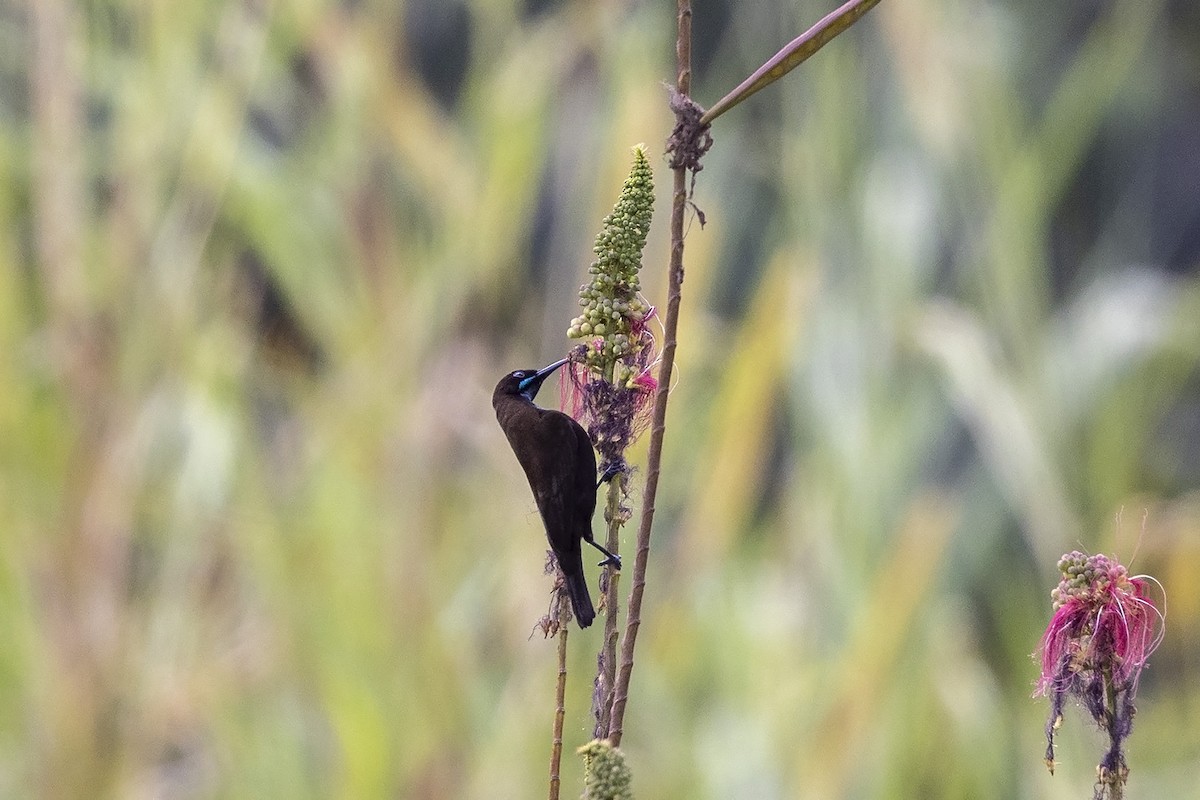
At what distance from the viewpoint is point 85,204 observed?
2689 mm

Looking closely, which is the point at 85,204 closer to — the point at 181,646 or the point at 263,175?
the point at 263,175

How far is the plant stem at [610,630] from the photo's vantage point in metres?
0.41

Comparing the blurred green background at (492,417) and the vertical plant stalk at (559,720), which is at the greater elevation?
the blurred green background at (492,417)


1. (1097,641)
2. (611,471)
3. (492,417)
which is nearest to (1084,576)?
(1097,641)

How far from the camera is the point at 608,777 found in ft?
1.17

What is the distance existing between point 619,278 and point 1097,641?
193 millimetres

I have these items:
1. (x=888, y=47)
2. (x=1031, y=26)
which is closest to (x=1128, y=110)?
(x=1031, y=26)

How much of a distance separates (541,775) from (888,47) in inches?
59.6

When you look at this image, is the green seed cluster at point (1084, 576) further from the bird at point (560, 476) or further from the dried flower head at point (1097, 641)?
the bird at point (560, 476)

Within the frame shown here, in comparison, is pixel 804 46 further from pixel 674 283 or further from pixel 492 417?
pixel 492 417

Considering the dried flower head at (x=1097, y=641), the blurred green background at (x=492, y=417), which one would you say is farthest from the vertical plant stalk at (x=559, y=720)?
the blurred green background at (x=492, y=417)

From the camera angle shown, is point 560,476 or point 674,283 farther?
point 560,476

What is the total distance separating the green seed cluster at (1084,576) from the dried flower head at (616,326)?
5.7 inches

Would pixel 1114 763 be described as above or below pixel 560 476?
below
